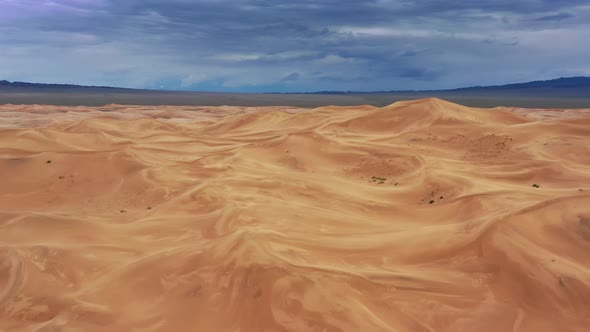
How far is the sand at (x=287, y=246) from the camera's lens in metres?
6.23

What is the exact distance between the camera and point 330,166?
1777cm

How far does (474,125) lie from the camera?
22.4 meters

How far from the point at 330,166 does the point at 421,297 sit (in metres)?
11.3

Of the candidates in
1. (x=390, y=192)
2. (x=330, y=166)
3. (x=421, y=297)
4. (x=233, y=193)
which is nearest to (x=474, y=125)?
(x=330, y=166)

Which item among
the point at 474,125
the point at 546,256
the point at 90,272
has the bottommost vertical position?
the point at 90,272

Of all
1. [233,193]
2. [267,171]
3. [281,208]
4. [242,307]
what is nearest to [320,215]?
[281,208]

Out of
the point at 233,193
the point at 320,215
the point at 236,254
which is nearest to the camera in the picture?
the point at 236,254

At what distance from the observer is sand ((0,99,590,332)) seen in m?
6.23

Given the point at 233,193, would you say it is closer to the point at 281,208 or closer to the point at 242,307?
the point at 281,208

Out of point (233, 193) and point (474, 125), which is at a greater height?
point (474, 125)

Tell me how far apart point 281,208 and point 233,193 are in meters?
1.75

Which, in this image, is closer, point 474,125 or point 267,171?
point 267,171

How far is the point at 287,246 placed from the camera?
779 centimetres

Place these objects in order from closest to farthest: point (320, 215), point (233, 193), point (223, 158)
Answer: point (320, 215) → point (233, 193) → point (223, 158)
